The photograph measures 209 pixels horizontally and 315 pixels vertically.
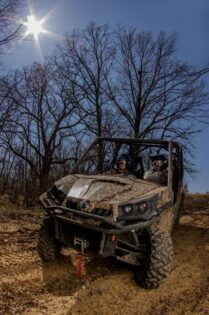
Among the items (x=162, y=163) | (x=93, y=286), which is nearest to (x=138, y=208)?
(x=93, y=286)

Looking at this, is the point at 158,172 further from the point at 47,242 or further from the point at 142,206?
the point at 47,242

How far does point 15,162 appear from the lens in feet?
117

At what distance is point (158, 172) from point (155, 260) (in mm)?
2126

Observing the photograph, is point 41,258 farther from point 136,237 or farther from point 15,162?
point 15,162

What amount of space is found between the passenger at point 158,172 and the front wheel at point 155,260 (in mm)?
1599

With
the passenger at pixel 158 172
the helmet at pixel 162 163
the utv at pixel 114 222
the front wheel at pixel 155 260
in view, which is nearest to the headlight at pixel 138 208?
the utv at pixel 114 222

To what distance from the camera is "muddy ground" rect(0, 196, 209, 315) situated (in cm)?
530

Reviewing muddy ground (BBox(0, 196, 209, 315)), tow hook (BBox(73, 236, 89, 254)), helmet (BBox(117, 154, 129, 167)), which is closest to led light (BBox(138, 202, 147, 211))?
tow hook (BBox(73, 236, 89, 254))

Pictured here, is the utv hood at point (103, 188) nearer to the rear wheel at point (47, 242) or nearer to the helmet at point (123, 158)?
the rear wheel at point (47, 242)

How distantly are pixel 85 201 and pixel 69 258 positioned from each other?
1606 millimetres

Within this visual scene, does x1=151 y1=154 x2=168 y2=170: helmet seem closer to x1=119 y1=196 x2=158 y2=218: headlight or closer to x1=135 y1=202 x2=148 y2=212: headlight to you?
x1=119 y1=196 x2=158 y2=218: headlight

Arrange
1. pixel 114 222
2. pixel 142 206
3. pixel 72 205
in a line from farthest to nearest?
pixel 72 205
pixel 142 206
pixel 114 222

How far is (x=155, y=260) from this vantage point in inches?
233

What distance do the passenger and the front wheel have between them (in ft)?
5.24
